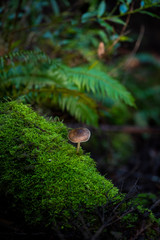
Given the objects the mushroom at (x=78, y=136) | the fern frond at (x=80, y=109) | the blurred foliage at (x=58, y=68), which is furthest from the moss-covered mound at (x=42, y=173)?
the fern frond at (x=80, y=109)

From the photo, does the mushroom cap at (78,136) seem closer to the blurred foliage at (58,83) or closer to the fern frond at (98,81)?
the blurred foliage at (58,83)

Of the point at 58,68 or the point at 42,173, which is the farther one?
the point at 58,68

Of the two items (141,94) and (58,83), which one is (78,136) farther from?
(141,94)

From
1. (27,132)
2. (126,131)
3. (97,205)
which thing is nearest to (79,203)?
(97,205)

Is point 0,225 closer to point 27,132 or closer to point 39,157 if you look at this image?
point 39,157

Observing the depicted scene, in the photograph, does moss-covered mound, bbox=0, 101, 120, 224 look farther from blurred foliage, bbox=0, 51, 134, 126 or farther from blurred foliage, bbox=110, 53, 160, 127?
blurred foliage, bbox=110, 53, 160, 127

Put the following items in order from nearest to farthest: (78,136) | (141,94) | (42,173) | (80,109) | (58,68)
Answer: (42,173) → (78,136) → (58,68) → (80,109) → (141,94)

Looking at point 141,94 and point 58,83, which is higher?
point 58,83

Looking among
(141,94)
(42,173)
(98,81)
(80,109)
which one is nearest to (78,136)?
(42,173)

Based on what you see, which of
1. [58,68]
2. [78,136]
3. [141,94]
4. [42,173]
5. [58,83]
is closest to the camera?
[42,173]

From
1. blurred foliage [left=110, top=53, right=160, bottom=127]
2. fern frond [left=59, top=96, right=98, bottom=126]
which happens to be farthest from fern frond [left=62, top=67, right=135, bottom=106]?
blurred foliage [left=110, top=53, right=160, bottom=127]

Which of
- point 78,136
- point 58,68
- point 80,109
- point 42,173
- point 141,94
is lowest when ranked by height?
point 141,94
